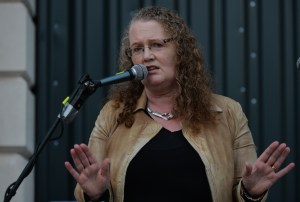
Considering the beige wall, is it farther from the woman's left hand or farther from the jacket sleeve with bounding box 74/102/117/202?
the woman's left hand

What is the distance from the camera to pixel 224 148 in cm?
461

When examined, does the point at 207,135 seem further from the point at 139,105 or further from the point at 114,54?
the point at 114,54

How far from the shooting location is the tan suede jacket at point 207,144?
4520 millimetres

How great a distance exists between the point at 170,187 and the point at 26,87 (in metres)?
1.86

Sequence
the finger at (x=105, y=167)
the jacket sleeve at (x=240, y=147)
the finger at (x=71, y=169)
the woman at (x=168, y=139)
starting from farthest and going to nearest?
the jacket sleeve at (x=240, y=147)
the woman at (x=168, y=139)
the finger at (x=105, y=167)
the finger at (x=71, y=169)

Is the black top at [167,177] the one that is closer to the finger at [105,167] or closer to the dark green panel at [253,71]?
the finger at [105,167]

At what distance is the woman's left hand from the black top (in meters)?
0.24

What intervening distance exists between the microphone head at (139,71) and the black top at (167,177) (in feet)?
1.41

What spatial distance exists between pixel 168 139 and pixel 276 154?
0.61 metres

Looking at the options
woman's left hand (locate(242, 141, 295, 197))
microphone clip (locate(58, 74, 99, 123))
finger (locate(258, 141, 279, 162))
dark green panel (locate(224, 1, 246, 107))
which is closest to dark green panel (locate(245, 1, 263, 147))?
dark green panel (locate(224, 1, 246, 107))

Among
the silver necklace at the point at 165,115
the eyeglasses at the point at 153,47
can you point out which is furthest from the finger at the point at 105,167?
the eyeglasses at the point at 153,47

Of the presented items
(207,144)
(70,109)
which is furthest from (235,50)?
(70,109)

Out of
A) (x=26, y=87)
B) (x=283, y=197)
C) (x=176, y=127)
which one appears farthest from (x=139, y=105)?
(x=283, y=197)

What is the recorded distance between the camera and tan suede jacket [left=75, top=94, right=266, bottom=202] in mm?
4520
